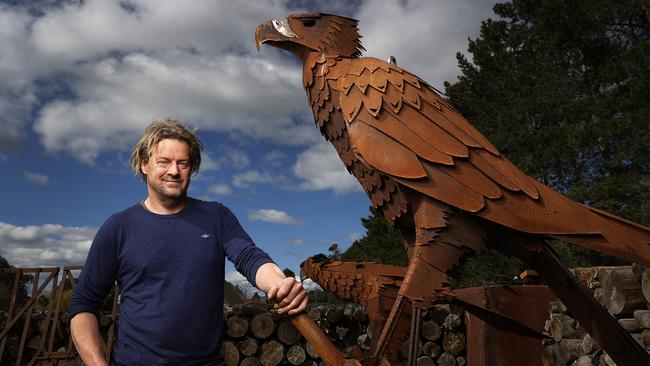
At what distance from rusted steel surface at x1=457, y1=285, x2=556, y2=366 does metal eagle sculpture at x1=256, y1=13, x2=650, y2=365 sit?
2.78 ft

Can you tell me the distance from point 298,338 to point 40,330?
2.60 metres

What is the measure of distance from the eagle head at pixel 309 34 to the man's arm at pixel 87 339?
168 cm

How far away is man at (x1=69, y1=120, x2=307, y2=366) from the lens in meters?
1.55

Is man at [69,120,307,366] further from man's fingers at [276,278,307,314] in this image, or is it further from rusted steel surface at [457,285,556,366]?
rusted steel surface at [457,285,556,366]

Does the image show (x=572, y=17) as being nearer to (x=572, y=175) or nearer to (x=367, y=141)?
(x=572, y=175)

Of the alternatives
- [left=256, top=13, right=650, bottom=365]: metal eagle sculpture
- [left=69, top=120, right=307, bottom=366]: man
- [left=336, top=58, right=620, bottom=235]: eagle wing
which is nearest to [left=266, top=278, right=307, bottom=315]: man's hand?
[left=69, top=120, right=307, bottom=366]: man

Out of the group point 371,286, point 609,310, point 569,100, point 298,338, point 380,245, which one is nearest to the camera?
point 371,286

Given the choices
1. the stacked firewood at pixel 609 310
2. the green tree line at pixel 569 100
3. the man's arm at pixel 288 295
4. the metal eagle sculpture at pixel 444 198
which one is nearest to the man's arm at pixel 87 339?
the man's arm at pixel 288 295

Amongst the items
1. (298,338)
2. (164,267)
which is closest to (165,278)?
(164,267)

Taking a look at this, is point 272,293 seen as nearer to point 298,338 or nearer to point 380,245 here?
point 298,338

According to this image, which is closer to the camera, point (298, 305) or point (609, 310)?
point (298, 305)

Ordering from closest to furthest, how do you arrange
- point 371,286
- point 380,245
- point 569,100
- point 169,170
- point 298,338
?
point 169,170
point 371,286
point 298,338
point 569,100
point 380,245

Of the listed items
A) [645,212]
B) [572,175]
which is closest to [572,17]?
[572,175]

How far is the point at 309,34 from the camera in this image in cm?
276
